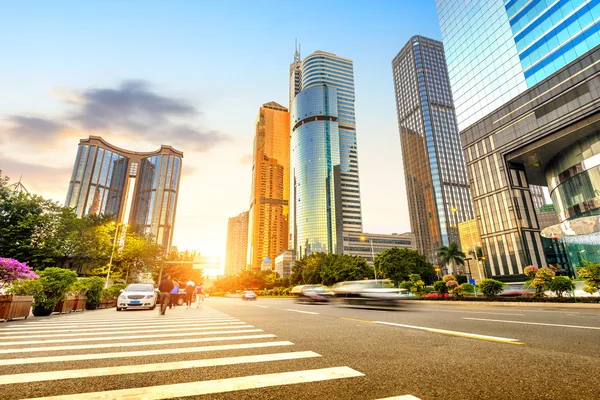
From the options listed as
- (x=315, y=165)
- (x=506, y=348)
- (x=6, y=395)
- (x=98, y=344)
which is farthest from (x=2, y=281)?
(x=315, y=165)

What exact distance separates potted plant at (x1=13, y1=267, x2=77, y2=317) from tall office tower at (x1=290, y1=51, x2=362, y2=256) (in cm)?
13223

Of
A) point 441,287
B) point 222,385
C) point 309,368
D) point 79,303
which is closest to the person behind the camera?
point 222,385

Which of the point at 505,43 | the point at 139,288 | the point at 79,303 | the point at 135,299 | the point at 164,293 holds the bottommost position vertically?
the point at 79,303

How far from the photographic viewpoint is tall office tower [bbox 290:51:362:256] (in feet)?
492

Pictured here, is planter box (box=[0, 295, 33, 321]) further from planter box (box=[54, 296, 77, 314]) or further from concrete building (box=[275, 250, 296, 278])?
concrete building (box=[275, 250, 296, 278])

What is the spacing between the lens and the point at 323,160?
15850 cm

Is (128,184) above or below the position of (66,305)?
above

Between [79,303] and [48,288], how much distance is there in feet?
15.7

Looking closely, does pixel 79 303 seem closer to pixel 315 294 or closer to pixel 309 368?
pixel 315 294

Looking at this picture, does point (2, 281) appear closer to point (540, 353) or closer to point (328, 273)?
point (540, 353)

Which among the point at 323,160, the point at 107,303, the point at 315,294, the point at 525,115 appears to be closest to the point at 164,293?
the point at 107,303

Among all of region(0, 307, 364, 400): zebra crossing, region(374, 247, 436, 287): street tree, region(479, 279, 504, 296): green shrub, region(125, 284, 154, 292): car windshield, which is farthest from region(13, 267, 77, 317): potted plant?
region(374, 247, 436, 287): street tree

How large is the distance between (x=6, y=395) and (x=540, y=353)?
243 inches

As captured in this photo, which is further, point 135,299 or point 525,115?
point 525,115
